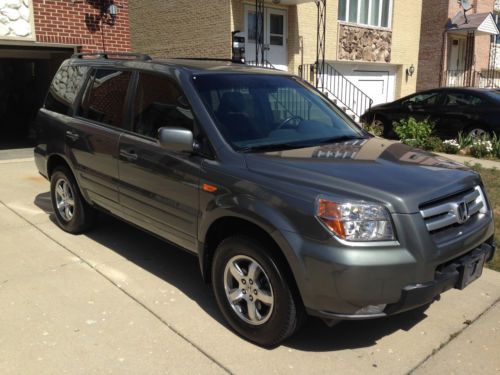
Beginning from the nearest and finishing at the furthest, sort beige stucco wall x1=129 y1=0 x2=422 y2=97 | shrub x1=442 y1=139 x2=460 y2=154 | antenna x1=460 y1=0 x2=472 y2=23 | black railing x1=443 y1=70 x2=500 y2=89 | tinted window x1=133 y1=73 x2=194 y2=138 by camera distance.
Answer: tinted window x1=133 y1=73 x2=194 y2=138, shrub x1=442 y1=139 x2=460 y2=154, beige stucco wall x1=129 y1=0 x2=422 y2=97, antenna x1=460 y1=0 x2=472 y2=23, black railing x1=443 y1=70 x2=500 y2=89

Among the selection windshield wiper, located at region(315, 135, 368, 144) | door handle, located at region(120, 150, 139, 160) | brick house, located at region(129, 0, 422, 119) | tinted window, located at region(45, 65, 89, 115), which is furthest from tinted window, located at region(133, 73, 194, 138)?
brick house, located at region(129, 0, 422, 119)

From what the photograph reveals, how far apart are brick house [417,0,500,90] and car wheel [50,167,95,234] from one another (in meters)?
21.7

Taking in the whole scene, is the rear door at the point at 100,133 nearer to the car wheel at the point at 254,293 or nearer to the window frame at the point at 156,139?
the window frame at the point at 156,139

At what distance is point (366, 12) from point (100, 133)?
16285 millimetres

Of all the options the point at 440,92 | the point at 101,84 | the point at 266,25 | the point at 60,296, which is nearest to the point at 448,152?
the point at 440,92

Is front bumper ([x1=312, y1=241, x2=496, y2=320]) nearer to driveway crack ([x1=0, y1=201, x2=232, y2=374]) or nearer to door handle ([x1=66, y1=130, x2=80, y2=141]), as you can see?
driveway crack ([x1=0, y1=201, x2=232, y2=374])

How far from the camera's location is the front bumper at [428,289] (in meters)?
2.88

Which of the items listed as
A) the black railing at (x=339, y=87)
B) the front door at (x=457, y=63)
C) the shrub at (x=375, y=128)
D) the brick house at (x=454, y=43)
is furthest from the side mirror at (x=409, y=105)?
the front door at (x=457, y=63)

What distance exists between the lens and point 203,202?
356cm

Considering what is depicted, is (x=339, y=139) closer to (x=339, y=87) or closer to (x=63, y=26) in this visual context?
(x=63, y=26)

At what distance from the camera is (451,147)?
11.0m

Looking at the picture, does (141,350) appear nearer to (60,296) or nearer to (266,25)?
(60,296)

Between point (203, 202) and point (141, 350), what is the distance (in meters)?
1.06

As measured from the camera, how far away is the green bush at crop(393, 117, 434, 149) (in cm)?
1132
